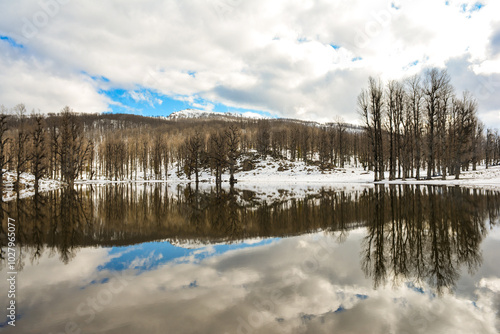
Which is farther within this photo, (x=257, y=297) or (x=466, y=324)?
(x=257, y=297)

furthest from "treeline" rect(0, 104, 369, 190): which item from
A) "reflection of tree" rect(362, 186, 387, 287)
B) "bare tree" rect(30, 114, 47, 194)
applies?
"reflection of tree" rect(362, 186, 387, 287)

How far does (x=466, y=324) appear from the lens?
3650 millimetres

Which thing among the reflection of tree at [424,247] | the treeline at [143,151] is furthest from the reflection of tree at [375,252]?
the treeline at [143,151]

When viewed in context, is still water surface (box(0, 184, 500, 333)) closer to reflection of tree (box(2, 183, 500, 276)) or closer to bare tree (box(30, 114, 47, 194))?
reflection of tree (box(2, 183, 500, 276))

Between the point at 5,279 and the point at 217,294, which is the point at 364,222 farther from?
the point at 5,279

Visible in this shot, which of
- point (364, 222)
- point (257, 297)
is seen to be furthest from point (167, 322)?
point (364, 222)

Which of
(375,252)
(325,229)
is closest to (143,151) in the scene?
(325,229)

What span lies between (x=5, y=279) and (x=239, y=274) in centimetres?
519

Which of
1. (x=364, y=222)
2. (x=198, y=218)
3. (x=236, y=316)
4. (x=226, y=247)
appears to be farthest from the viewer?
(x=198, y=218)

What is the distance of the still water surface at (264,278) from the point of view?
382 centimetres

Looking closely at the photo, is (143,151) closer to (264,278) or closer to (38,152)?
(38,152)

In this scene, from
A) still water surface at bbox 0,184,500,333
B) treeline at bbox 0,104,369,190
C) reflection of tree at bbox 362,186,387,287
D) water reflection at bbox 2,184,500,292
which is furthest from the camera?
treeline at bbox 0,104,369,190

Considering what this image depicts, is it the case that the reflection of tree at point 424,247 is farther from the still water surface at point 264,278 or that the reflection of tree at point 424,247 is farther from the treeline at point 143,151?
the treeline at point 143,151

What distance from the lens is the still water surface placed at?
12.5 feet
